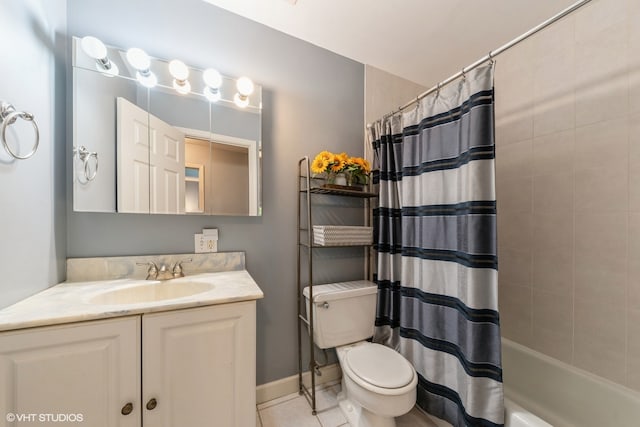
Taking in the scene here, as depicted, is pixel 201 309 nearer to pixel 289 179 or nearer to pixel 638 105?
pixel 289 179

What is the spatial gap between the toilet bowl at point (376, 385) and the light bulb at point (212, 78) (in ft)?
5.61

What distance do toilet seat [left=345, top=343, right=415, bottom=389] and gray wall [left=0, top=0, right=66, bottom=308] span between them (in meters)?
1.42

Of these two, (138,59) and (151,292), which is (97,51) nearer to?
(138,59)

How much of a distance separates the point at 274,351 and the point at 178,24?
2.02 m

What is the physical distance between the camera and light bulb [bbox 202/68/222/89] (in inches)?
51.3

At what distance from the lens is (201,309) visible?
903 millimetres

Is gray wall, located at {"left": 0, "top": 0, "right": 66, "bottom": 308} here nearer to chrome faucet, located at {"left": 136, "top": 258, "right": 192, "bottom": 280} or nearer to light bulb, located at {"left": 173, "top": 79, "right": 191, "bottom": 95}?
chrome faucet, located at {"left": 136, "top": 258, "right": 192, "bottom": 280}

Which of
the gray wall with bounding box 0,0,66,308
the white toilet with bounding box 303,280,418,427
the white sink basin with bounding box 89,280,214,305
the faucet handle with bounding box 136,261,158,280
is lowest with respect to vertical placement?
the white toilet with bounding box 303,280,418,427

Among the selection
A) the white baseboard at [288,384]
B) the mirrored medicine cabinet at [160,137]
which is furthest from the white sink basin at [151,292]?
the white baseboard at [288,384]

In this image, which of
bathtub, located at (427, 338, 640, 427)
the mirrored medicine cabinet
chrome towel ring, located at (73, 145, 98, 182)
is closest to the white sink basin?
the mirrored medicine cabinet

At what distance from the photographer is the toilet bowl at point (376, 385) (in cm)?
106

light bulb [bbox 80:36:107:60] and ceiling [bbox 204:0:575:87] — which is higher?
ceiling [bbox 204:0:575:87]

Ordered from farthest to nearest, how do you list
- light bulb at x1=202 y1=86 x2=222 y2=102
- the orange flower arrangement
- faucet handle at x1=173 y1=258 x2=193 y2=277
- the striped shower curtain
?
the orange flower arrangement → light bulb at x1=202 y1=86 x2=222 y2=102 → faucet handle at x1=173 y1=258 x2=193 y2=277 → the striped shower curtain

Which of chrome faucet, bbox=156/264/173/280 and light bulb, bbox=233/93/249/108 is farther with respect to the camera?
light bulb, bbox=233/93/249/108
